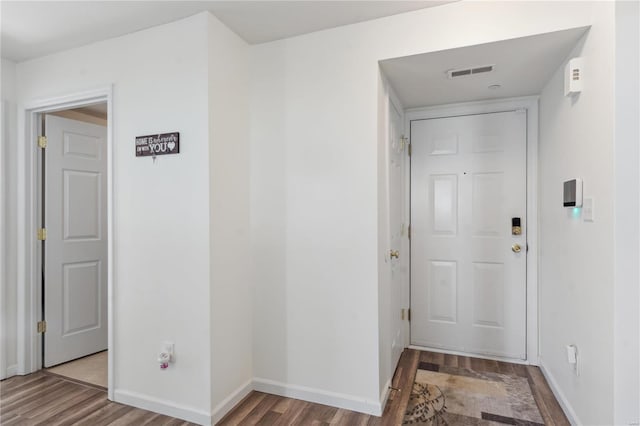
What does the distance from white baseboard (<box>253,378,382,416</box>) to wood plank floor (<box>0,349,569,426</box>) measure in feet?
0.11

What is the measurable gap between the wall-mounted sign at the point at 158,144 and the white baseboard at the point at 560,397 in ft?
8.93

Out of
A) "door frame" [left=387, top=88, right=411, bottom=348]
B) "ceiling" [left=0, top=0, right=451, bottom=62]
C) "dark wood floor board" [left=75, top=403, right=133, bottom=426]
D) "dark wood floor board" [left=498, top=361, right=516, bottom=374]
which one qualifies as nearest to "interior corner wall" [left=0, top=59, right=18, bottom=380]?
"ceiling" [left=0, top=0, right=451, bottom=62]

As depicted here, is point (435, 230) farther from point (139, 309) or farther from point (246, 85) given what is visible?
point (139, 309)

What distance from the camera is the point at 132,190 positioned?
7.70 ft

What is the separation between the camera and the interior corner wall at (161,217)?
84.4 inches

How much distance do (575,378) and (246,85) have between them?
266cm

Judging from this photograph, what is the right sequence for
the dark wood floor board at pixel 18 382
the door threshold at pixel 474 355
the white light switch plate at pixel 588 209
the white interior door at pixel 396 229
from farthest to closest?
the door threshold at pixel 474 355, the white interior door at pixel 396 229, the dark wood floor board at pixel 18 382, the white light switch plate at pixel 588 209

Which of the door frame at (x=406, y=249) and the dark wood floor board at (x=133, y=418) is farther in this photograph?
the door frame at (x=406, y=249)

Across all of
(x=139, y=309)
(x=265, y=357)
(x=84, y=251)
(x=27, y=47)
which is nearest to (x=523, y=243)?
(x=265, y=357)

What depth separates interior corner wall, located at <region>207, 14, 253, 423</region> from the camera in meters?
2.16

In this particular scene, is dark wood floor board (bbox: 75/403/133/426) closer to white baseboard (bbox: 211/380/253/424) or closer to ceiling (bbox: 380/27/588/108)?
white baseboard (bbox: 211/380/253/424)

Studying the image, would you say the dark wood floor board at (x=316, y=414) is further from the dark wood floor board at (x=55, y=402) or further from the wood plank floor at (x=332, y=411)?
the dark wood floor board at (x=55, y=402)

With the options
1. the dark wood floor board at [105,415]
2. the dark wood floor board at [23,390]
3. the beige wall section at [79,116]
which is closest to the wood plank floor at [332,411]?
the dark wood floor board at [105,415]

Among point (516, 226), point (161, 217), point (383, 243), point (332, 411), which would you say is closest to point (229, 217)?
point (161, 217)
